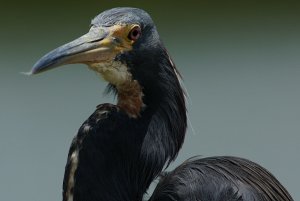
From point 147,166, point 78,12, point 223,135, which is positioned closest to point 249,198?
point 147,166

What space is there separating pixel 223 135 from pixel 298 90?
386 millimetres

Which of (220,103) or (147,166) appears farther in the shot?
(220,103)

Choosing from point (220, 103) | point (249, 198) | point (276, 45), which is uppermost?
point (276, 45)

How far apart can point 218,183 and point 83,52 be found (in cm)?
51

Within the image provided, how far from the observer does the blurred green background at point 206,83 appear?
3.24 m

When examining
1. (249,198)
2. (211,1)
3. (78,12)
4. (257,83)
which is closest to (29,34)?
(78,12)

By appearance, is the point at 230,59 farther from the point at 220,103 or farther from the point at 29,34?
the point at 29,34

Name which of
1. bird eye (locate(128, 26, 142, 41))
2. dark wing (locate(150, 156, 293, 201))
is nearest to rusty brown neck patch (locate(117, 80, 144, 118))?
bird eye (locate(128, 26, 142, 41))

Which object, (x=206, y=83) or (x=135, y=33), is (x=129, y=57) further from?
(x=206, y=83)

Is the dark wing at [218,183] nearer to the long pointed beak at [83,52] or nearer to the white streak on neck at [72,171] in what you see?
the white streak on neck at [72,171]

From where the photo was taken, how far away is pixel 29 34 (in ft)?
10.6

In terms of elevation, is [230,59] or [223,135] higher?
[230,59]

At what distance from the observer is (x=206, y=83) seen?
10.7ft

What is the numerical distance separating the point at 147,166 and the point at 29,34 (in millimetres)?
1339
